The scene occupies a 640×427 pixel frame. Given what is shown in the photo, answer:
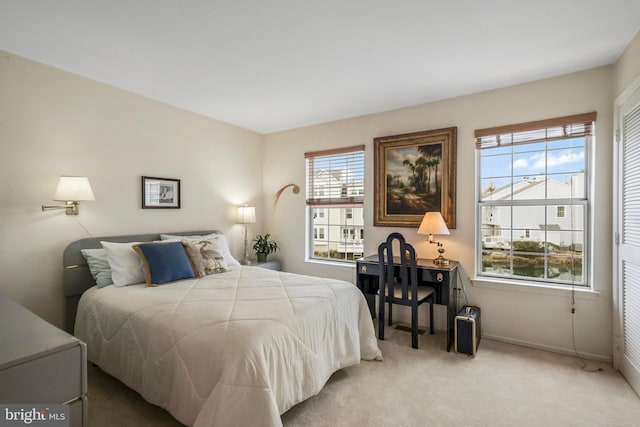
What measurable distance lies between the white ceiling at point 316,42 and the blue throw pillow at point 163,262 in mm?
1571

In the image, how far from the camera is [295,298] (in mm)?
2297

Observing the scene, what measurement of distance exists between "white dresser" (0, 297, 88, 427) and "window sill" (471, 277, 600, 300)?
129 inches

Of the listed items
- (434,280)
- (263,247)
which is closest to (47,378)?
(434,280)

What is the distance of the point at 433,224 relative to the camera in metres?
3.22

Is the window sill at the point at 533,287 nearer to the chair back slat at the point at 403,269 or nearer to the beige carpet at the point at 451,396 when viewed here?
the beige carpet at the point at 451,396

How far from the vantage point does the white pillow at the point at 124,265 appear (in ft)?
8.63

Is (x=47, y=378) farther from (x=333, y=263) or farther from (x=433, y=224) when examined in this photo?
(x=333, y=263)

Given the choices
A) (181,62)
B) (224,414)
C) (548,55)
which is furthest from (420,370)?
(181,62)

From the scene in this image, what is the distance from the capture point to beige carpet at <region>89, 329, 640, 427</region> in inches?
76.6

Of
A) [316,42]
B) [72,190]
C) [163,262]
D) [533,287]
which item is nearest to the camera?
[316,42]

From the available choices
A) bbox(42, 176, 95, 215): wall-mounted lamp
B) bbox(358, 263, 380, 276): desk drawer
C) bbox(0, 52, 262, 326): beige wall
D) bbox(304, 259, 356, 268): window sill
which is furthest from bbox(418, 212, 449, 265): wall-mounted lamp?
bbox(42, 176, 95, 215): wall-mounted lamp

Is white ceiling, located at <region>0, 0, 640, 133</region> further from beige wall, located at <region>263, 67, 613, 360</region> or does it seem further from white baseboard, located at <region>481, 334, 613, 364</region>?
white baseboard, located at <region>481, 334, 613, 364</region>

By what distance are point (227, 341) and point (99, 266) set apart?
1799mm

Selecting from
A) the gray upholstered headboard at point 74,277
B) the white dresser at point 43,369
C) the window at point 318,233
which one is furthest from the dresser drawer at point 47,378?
the window at point 318,233
